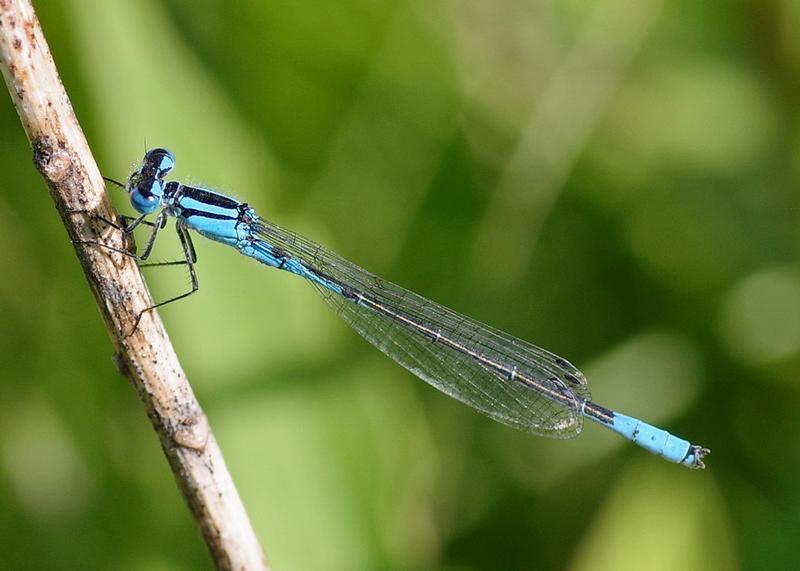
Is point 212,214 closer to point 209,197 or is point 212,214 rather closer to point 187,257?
point 209,197

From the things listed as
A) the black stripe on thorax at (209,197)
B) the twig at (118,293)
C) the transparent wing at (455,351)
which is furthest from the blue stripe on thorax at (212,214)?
the twig at (118,293)

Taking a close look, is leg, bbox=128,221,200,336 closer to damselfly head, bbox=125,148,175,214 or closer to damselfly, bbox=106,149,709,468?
damselfly, bbox=106,149,709,468

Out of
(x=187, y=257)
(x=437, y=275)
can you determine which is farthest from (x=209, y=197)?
(x=437, y=275)

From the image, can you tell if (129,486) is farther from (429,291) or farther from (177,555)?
(429,291)

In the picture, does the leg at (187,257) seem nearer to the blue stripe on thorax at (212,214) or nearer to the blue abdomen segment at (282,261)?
the blue stripe on thorax at (212,214)

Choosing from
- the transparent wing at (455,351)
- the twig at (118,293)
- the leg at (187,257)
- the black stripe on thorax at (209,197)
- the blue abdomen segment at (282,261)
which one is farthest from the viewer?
the transparent wing at (455,351)
